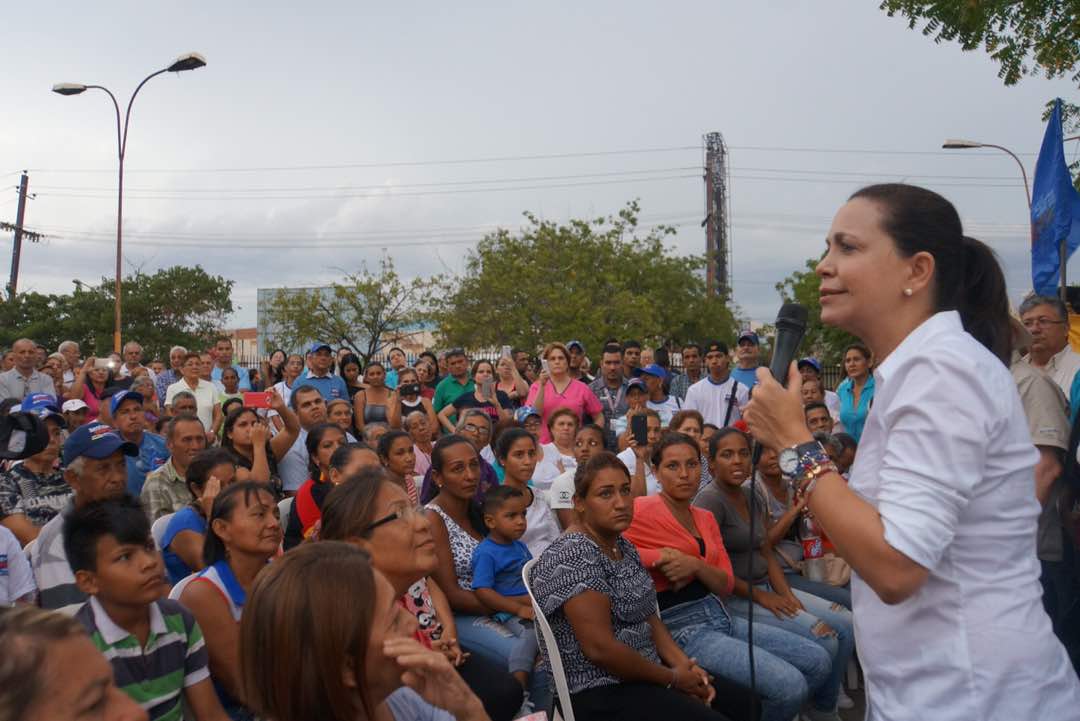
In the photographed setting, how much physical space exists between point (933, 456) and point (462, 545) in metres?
3.56

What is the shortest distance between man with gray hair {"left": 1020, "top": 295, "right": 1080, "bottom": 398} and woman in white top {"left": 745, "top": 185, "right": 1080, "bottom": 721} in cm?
342

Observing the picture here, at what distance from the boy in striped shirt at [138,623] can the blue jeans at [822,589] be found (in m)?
3.55

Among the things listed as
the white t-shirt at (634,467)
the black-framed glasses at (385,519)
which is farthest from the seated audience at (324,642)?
the white t-shirt at (634,467)

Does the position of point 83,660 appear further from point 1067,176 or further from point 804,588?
point 1067,176

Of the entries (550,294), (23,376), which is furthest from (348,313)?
(23,376)

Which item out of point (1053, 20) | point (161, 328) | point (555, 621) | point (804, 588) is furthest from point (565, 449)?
point (161, 328)

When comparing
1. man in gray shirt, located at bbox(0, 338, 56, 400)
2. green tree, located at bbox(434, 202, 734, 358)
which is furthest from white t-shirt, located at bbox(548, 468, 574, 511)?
green tree, located at bbox(434, 202, 734, 358)

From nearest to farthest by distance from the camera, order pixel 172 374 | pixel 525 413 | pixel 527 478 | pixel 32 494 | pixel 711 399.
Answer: pixel 32 494, pixel 527 478, pixel 525 413, pixel 711 399, pixel 172 374

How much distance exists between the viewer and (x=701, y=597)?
4.49 m

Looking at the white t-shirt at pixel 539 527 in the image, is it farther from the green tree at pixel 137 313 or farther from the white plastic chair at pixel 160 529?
the green tree at pixel 137 313

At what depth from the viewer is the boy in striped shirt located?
2945 mm

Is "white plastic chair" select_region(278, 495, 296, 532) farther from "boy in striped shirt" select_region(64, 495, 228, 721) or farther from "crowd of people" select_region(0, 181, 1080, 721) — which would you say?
"boy in striped shirt" select_region(64, 495, 228, 721)

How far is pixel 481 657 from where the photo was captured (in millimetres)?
4219

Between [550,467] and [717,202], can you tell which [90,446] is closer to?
[550,467]
